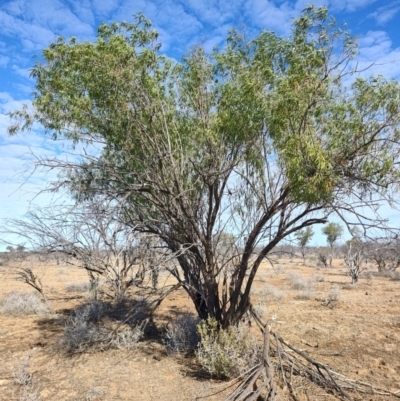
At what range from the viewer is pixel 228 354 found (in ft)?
21.3

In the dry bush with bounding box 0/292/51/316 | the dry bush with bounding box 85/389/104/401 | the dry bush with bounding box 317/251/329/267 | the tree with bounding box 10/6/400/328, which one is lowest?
the dry bush with bounding box 85/389/104/401

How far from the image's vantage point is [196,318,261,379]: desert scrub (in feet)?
20.8

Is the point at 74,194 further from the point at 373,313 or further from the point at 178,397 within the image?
the point at 373,313

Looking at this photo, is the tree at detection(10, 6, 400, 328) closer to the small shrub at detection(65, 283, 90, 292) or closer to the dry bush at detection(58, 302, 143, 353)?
the dry bush at detection(58, 302, 143, 353)

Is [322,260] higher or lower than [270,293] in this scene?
higher

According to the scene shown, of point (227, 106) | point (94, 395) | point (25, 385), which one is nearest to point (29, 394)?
point (25, 385)

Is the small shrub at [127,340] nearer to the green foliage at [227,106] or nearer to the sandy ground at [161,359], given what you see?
the sandy ground at [161,359]

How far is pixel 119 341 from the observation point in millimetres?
8242

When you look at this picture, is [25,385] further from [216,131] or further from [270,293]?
[270,293]

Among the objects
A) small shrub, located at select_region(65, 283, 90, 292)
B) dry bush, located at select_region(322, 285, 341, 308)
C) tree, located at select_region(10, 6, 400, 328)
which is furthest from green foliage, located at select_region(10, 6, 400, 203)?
small shrub, located at select_region(65, 283, 90, 292)

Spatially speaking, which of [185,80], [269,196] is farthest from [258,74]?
[269,196]

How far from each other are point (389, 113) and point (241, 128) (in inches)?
92.9

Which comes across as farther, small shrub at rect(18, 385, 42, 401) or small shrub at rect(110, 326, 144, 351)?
small shrub at rect(110, 326, 144, 351)

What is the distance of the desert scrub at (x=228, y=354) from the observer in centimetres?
634
